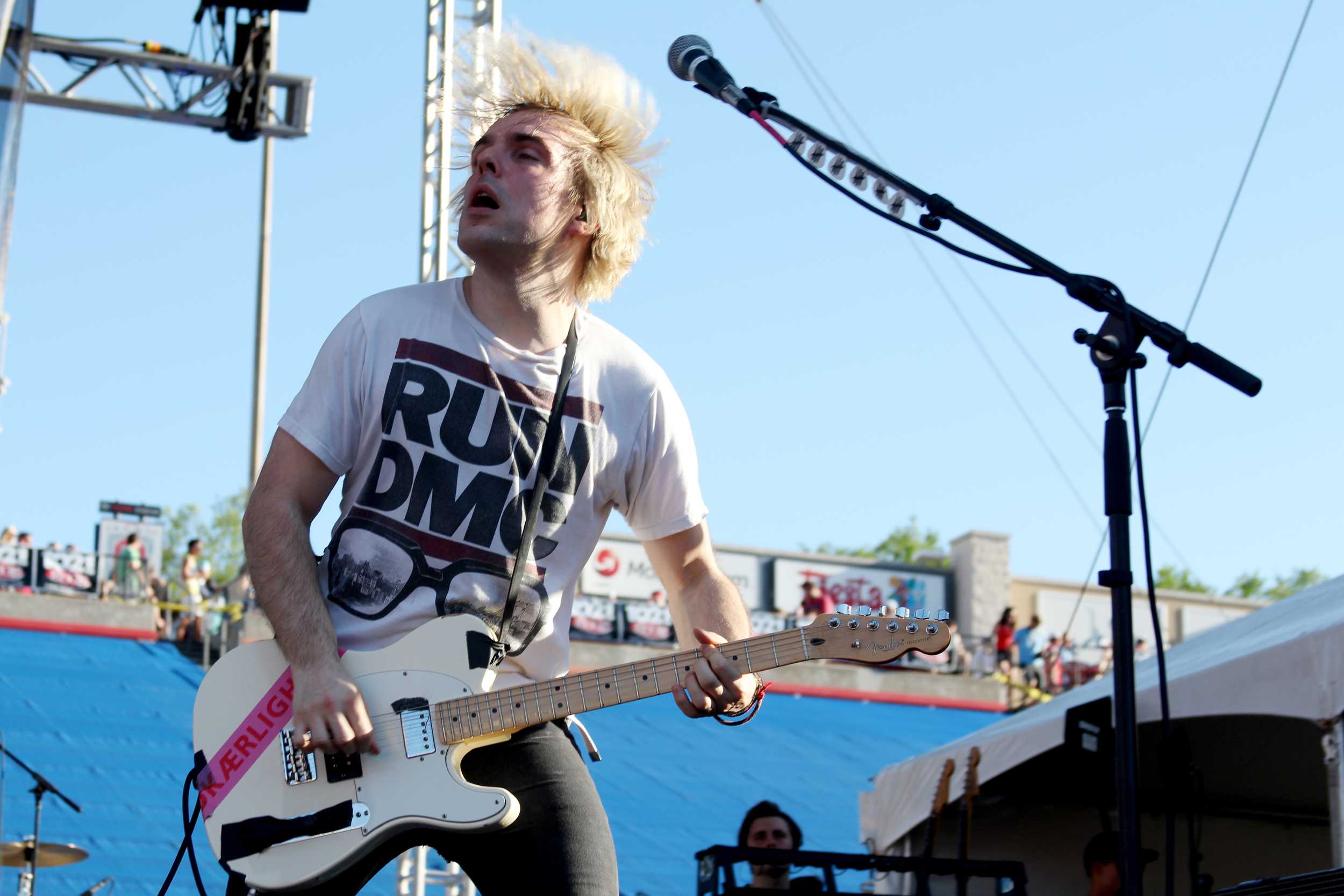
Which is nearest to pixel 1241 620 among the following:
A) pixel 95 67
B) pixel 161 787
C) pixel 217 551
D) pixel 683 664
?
pixel 683 664

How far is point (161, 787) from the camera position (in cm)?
1238

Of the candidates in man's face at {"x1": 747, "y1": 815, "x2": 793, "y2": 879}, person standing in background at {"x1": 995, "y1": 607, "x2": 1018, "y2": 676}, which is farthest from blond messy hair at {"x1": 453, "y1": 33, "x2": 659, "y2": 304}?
person standing in background at {"x1": 995, "y1": 607, "x2": 1018, "y2": 676}

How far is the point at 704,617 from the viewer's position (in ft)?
10.7

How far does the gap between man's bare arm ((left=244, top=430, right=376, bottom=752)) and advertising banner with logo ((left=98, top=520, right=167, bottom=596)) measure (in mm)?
18570

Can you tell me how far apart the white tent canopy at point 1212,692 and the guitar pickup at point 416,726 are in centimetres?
384

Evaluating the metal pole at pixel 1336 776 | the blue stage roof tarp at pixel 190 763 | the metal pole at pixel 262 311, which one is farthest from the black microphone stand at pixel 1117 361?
the metal pole at pixel 262 311

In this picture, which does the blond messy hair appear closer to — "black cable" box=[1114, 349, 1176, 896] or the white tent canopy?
"black cable" box=[1114, 349, 1176, 896]

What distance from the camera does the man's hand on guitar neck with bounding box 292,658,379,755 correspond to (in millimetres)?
2854

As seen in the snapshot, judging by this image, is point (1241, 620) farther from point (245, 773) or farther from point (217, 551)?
point (217, 551)

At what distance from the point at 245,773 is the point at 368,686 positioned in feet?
0.91

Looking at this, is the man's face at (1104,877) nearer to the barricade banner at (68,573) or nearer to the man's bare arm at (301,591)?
the man's bare arm at (301,591)

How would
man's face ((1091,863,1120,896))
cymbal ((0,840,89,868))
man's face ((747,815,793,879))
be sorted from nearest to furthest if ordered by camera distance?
man's face ((747,815,793,879)), man's face ((1091,863,1120,896)), cymbal ((0,840,89,868))

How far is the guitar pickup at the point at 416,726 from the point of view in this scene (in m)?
2.90

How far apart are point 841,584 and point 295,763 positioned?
82.6 feet
